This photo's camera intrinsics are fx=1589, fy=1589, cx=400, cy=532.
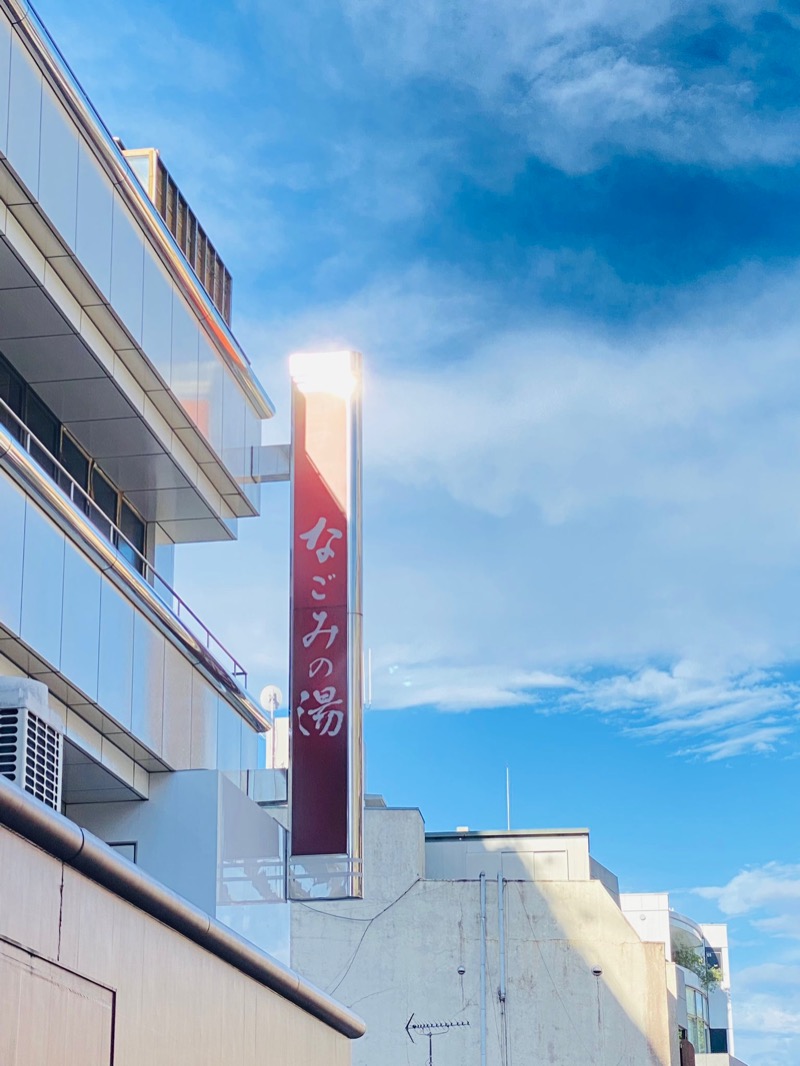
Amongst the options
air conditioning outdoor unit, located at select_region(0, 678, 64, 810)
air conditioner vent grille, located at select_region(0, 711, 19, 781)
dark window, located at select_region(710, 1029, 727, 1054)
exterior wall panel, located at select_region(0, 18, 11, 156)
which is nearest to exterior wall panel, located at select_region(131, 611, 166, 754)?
air conditioning outdoor unit, located at select_region(0, 678, 64, 810)

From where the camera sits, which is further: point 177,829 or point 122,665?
point 177,829

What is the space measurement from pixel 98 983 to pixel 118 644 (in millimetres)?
6808

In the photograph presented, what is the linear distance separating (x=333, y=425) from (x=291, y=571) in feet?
6.70

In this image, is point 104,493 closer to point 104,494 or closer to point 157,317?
point 104,494

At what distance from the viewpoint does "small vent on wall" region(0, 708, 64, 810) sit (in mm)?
12461

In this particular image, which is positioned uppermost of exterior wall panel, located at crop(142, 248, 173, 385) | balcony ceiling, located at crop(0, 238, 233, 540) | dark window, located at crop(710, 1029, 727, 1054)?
exterior wall panel, located at crop(142, 248, 173, 385)

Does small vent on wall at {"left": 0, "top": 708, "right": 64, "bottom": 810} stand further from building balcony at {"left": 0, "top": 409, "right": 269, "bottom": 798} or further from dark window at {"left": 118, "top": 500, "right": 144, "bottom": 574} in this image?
dark window at {"left": 118, "top": 500, "right": 144, "bottom": 574}

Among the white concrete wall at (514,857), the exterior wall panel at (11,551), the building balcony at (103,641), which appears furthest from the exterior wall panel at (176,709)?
the white concrete wall at (514,857)

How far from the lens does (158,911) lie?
10586mm

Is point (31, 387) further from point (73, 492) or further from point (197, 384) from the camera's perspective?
point (197, 384)

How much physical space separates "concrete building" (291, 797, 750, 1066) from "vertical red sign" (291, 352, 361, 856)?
32.7 metres

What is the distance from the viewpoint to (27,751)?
41.2ft

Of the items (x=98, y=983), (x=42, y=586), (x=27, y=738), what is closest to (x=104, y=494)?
(x=42, y=586)

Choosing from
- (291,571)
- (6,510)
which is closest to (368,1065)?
(291,571)
